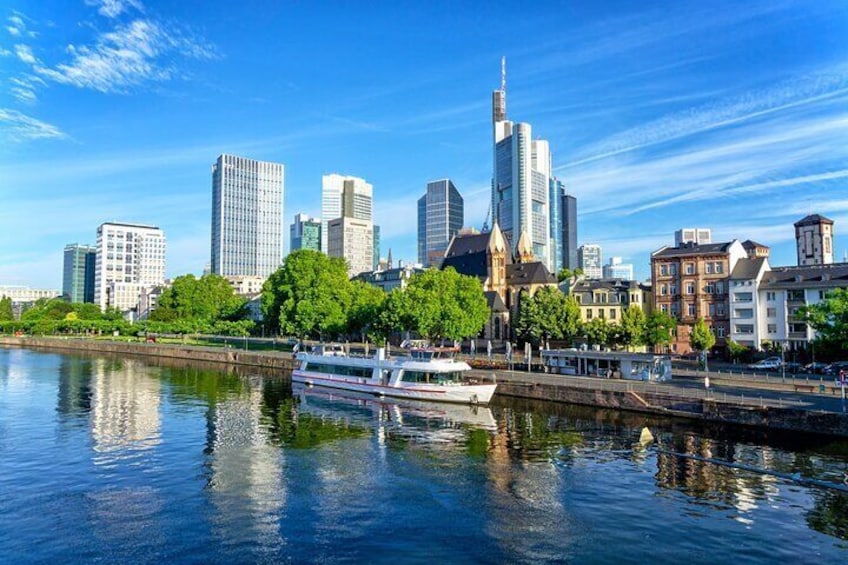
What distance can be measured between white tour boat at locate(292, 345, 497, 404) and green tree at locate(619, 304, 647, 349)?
33.0 metres

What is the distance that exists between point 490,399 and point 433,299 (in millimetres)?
38436

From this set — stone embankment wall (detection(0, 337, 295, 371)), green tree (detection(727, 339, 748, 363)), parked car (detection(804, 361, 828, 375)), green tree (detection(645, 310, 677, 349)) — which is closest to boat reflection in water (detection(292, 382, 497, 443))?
stone embankment wall (detection(0, 337, 295, 371))

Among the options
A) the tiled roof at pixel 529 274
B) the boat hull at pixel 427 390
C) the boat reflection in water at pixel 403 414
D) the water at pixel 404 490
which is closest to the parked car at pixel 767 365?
the water at pixel 404 490

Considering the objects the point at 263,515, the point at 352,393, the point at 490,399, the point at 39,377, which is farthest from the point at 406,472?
the point at 39,377

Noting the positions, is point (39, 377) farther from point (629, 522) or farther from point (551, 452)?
point (629, 522)

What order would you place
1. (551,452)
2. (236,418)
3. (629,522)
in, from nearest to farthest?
(629,522), (551,452), (236,418)

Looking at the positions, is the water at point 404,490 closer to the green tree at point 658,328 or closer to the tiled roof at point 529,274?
the green tree at point 658,328

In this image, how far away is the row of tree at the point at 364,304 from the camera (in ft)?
350

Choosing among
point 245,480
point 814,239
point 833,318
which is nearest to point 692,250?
point 833,318

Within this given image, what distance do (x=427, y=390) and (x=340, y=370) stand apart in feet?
60.0

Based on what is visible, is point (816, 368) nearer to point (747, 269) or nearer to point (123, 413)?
point (747, 269)

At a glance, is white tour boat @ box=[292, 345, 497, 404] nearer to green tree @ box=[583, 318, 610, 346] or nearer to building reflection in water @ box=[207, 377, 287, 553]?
building reflection in water @ box=[207, 377, 287, 553]

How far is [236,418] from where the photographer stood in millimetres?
60500

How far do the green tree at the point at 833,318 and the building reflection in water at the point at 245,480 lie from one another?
5707 cm
